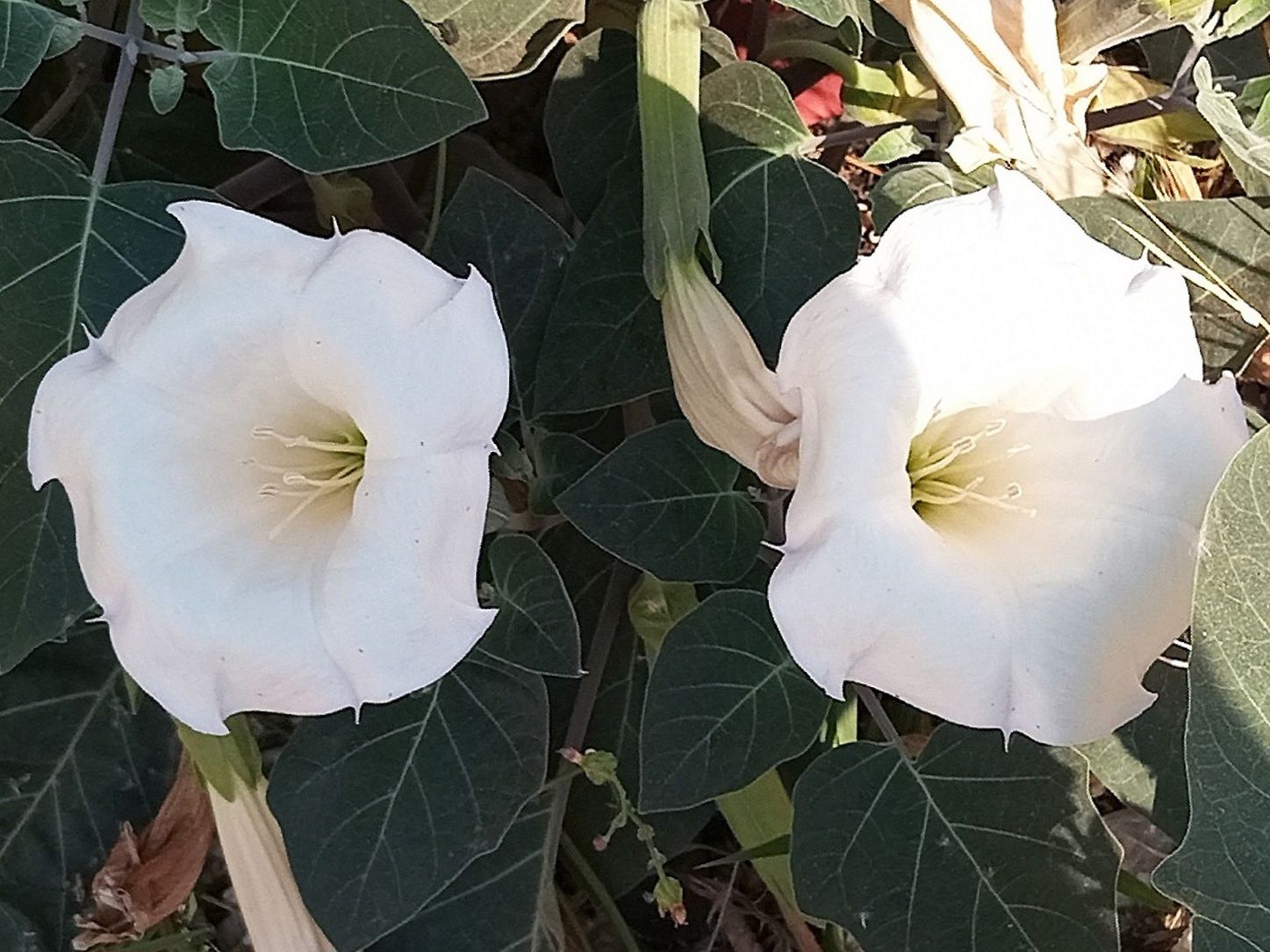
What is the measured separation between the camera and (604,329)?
2.66 ft

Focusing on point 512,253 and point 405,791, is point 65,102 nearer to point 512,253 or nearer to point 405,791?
point 512,253

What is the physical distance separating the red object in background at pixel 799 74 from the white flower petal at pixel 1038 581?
1.68 ft

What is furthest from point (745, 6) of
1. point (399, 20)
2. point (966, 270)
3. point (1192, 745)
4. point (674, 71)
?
point (1192, 745)

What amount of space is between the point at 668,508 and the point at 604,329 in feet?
0.40

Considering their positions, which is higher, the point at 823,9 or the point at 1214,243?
the point at 823,9

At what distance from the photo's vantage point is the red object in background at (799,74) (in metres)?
1.05

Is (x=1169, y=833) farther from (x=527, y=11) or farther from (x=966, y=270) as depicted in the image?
(x=527, y=11)

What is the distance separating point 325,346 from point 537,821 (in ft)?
1.50

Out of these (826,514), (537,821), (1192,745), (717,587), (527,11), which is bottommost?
(537,821)

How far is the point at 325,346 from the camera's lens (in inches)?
22.6

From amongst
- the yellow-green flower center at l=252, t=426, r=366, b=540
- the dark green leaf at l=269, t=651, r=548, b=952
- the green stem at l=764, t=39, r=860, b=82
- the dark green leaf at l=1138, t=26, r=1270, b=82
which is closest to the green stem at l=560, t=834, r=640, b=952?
the dark green leaf at l=269, t=651, r=548, b=952

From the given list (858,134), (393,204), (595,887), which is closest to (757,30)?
(858,134)

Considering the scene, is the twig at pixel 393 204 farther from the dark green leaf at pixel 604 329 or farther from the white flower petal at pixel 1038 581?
the white flower petal at pixel 1038 581

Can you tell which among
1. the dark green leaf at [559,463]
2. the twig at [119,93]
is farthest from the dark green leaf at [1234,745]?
the twig at [119,93]
